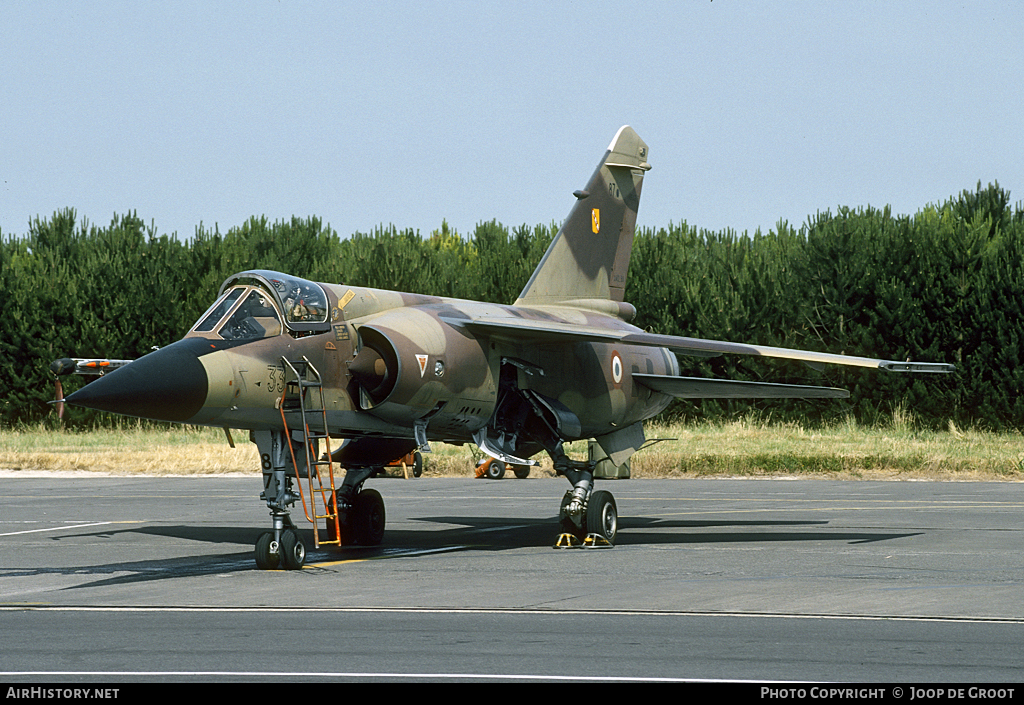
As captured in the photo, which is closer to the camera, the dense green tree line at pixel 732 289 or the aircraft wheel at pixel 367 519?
the aircraft wheel at pixel 367 519

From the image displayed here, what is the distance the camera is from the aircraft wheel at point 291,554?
13.8 meters

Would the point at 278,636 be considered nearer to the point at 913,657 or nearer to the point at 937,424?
the point at 913,657

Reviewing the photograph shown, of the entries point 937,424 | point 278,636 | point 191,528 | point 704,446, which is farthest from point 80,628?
point 937,424

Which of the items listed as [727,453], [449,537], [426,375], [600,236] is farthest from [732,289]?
[426,375]

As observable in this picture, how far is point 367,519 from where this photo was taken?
1705 cm

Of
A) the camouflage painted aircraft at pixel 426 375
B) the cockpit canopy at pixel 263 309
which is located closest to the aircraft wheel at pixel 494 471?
the camouflage painted aircraft at pixel 426 375

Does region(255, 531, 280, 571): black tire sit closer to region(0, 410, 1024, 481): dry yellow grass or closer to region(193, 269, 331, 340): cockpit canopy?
region(193, 269, 331, 340): cockpit canopy

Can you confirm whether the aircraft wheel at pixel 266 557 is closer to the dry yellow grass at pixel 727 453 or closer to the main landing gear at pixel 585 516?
the main landing gear at pixel 585 516

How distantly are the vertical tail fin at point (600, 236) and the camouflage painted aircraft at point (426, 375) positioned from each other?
3 centimetres

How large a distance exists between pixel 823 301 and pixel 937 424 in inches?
221

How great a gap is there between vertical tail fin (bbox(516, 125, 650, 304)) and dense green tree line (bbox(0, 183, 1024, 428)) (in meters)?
18.9

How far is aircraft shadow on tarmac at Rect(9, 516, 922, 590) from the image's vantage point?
1420 cm

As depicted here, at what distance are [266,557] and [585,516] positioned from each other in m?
4.66

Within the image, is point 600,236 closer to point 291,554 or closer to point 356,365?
point 356,365
